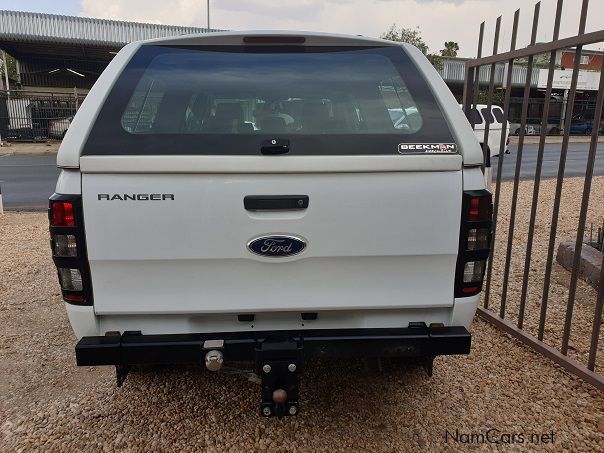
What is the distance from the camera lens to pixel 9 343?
399 cm

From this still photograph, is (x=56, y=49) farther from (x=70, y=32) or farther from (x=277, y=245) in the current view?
(x=277, y=245)

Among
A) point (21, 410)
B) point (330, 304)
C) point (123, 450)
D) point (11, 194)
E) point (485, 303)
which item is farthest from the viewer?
point (11, 194)

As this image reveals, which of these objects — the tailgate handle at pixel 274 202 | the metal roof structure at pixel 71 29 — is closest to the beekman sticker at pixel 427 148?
the tailgate handle at pixel 274 202

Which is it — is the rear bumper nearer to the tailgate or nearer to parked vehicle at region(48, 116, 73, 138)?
the tailgate

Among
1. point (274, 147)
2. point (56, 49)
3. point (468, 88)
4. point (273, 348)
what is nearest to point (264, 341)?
point (273, 348)

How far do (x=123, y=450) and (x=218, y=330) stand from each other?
0.88m

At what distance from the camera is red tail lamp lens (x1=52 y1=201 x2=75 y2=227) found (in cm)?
224

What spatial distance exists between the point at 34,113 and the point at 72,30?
517 centimetres

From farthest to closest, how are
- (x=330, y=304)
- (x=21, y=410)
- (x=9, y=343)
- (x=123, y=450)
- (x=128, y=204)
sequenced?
1. (x=9, y=343)
2. (x=21, y=410)
3. (x=123, y=450)
4. (x=330, y=304)
5. (x=128, y=204)

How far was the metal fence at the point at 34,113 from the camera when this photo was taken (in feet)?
81.7

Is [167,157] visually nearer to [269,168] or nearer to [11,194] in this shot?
[269,168]

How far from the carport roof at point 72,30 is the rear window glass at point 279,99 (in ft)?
85.2

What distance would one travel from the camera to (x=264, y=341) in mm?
2402

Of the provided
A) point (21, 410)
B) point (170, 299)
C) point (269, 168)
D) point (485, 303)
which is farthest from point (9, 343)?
point (485, 303)
